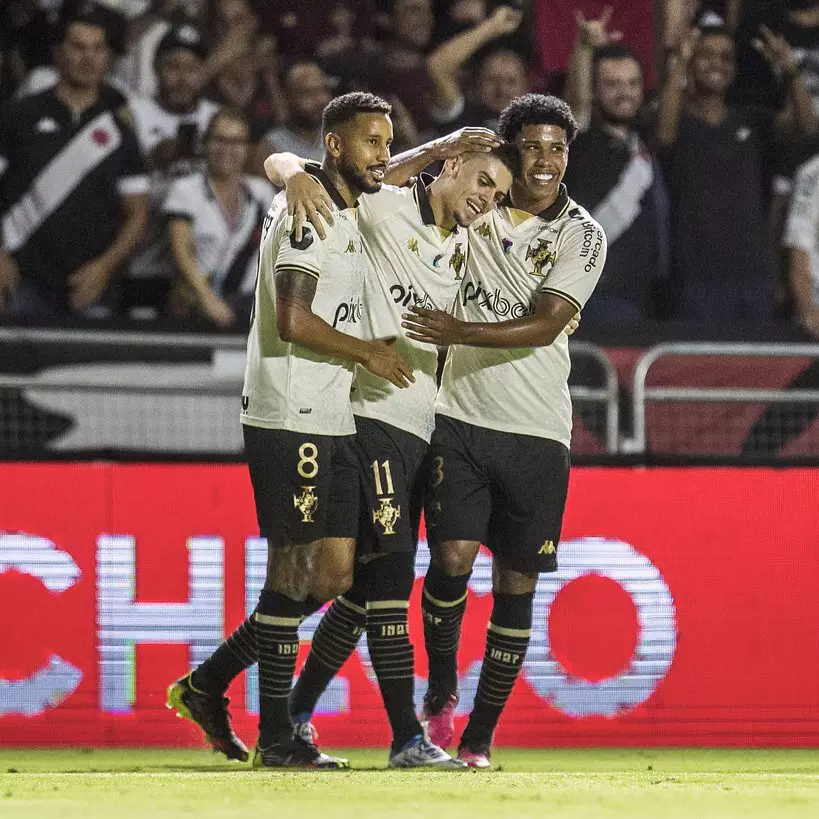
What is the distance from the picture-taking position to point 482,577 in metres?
6.84

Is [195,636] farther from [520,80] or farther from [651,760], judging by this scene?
[520,80]

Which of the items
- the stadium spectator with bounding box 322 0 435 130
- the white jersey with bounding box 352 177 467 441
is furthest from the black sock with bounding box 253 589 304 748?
the stadium spectator with bounding box 322 0 435 130

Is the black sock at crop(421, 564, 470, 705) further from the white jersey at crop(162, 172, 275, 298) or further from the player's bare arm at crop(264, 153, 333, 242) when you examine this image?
the white jersey at crop(162, 172, 275, 298)

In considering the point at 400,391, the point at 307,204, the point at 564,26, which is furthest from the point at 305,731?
the point at 564,26

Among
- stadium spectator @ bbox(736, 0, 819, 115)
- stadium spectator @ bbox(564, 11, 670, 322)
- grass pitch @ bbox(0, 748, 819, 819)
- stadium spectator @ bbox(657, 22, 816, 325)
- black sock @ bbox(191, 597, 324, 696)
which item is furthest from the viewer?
stadium spectator @ bbox(736, 0, 819, 115)

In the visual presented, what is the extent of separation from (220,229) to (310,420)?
3383 mm

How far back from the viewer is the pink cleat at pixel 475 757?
18.4ft

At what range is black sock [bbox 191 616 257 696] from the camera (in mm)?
5645

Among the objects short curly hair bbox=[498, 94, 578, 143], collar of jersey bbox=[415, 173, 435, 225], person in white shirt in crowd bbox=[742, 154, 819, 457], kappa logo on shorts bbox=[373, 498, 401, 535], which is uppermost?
short curly hair bbox=[498, 94, 578, 143]

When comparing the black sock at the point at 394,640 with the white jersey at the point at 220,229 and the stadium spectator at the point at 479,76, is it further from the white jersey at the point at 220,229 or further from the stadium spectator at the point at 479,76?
the stadium spectator at the point at 479,76

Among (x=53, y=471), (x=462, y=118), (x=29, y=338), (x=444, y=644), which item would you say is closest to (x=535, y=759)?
(x=444, y=644)

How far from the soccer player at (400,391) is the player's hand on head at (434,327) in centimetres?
11

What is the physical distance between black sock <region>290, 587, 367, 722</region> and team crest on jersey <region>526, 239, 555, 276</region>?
144cm

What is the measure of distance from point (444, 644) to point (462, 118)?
Answer: 4.21 metres
